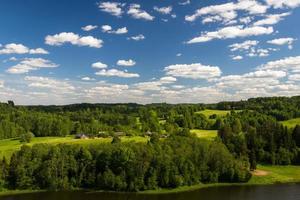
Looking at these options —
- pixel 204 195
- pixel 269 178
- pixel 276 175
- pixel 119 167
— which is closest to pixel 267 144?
pixel 276 175

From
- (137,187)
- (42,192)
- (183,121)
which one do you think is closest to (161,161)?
(137,187)

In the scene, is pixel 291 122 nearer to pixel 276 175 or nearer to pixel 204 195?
pixel 276 175

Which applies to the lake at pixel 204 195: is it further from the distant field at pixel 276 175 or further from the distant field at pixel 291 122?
the distant field at pixel 291 122

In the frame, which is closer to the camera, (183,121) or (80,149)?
(80,149)

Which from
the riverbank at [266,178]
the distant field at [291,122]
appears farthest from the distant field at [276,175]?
the distant field at [291,122]

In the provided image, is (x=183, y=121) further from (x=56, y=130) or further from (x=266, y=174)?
(x=266, y=174)
